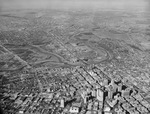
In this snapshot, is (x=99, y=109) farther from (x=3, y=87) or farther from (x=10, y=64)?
(x=10, y=64)

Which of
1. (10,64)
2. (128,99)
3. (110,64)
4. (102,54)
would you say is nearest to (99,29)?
(102,54)

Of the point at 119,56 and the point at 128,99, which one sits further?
the point at 119,56

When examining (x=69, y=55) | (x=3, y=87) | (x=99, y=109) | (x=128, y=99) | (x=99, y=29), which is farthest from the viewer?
(x=99, y=29)

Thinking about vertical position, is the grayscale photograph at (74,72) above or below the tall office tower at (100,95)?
below

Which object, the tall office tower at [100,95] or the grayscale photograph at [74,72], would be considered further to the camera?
the tall office tower at [100,95]

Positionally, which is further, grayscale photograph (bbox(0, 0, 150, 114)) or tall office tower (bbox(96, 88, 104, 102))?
→ tall office tower (bbox(96, 88, 104, 102))

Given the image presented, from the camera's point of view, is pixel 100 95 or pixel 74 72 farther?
pixel 74 72

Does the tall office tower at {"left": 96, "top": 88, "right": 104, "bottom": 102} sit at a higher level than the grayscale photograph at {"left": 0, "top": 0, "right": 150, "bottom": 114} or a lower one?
higher

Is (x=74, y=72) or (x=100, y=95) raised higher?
(x=100, y=95)
